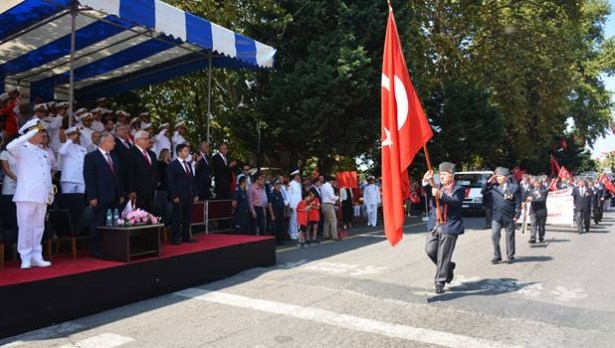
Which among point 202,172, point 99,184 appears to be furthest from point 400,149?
point 202,172

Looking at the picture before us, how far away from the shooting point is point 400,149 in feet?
22.3

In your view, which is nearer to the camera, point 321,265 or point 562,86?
point 321,265

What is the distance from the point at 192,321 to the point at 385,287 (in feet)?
10.0

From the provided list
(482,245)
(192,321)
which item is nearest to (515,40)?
(482,245)

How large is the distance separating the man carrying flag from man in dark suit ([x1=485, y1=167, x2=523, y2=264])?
3.42 m

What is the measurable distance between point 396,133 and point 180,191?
399cm

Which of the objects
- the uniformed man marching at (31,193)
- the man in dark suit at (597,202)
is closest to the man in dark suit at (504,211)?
the uniformed man marching at (31,193)

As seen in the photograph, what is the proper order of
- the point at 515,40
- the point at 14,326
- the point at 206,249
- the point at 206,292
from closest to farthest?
the point at 14,326 → the point at 206,292 → the point at 206,249 → the point at 515,40

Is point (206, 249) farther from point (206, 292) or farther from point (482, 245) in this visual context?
point (482, 245)

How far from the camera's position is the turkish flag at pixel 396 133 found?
6.63 m

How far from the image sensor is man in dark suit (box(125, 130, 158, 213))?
26.5 ft

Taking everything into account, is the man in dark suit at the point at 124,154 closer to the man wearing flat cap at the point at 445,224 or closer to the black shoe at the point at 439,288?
the man wearing flat cap at the point at 445,224

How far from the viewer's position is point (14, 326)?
17.6 feet

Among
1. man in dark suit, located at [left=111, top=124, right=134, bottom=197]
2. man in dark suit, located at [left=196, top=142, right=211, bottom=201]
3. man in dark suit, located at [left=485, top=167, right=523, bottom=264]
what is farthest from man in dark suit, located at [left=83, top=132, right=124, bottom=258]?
man in dark suit, located at [left=485, top=167, right=523, bottom=264]
